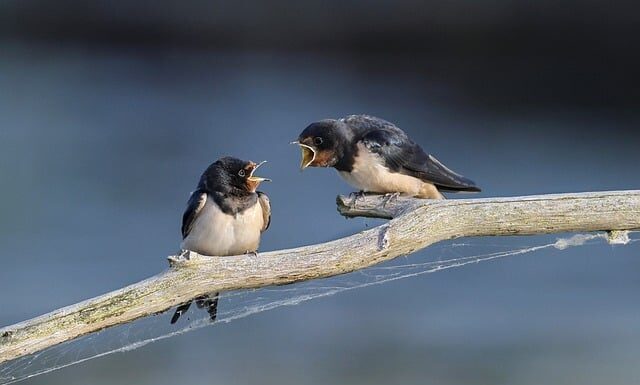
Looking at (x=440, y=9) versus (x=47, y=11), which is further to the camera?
(x=47, y=11)

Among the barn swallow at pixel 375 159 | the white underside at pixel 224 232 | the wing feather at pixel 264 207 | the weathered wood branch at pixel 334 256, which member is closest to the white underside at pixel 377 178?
the barn swallow at pixel 375 159

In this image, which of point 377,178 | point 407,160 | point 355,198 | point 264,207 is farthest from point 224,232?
point 407,160

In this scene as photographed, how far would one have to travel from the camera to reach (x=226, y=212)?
8.78 ft

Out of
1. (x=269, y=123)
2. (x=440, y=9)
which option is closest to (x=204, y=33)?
(x=269, y=123)

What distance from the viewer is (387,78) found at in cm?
620

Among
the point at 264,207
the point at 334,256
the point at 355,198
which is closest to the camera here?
the point at 334,256

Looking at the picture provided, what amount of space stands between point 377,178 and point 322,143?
0.18 m

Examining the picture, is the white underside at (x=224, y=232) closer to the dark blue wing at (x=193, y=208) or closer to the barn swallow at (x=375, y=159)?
the dark blue wing at (x=193, y=208)

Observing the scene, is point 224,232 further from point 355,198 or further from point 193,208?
point 355,198

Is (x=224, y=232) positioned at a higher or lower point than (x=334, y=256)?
higher

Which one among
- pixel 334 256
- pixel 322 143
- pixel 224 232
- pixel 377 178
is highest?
pixel 322 143

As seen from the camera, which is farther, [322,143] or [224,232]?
[322,143]

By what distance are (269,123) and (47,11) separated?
5.46 feet

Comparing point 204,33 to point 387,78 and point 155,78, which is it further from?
point 387,78
